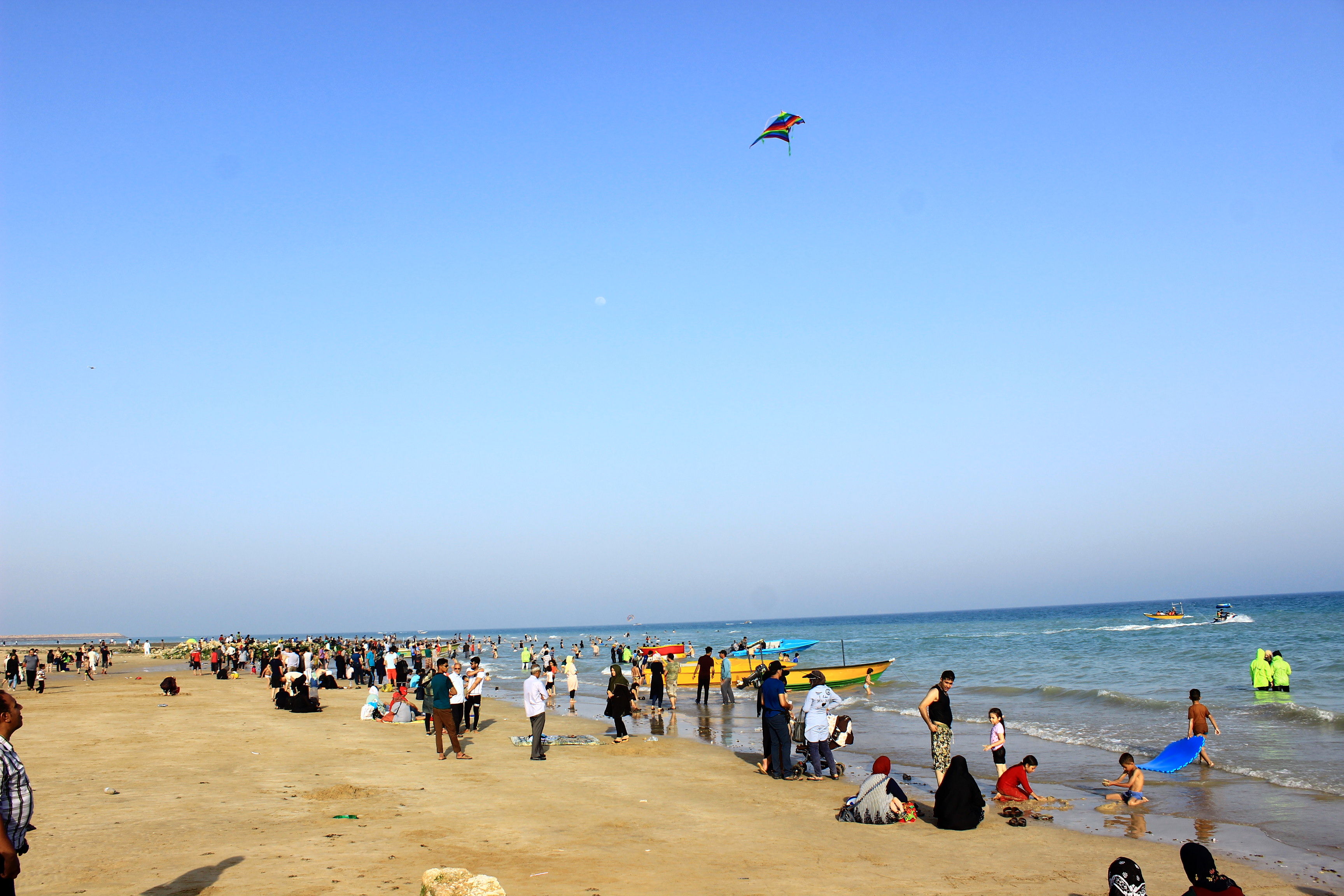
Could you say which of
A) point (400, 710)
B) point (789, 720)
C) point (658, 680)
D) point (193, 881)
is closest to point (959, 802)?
point (789, 720)

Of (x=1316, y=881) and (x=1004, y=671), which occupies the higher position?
(x=1316, y=881)

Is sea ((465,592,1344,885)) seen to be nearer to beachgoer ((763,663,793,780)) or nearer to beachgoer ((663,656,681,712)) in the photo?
beachgoer ((663,656,681,712))

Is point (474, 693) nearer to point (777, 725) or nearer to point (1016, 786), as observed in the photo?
point (777, 725)

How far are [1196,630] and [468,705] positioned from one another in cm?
6998

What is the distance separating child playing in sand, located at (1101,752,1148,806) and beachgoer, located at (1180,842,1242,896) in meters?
5.94

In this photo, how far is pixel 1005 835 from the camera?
9.79 metres

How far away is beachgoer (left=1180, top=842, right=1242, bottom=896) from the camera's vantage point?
20.1 ft

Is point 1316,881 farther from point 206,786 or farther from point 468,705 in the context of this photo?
point 468,705

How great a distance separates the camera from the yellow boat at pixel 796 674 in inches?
1197

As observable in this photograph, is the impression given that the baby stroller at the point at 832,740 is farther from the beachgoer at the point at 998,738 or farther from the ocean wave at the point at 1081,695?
the ocean wave at the point at 1081,695

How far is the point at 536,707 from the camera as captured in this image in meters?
14.5

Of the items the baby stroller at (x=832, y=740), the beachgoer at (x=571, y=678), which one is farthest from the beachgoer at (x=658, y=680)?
the baby stroller at (x=832, y=740)

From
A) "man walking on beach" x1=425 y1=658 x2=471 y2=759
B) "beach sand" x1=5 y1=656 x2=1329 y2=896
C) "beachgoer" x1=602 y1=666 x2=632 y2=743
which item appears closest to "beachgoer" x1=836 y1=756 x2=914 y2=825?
"beach sand" x1=5 y1=656 x2=1329 y2=896

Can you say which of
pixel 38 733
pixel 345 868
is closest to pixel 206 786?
pixel 345 868
